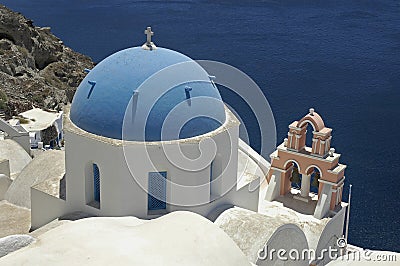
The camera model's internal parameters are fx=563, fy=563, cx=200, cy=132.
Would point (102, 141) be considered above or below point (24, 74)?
above

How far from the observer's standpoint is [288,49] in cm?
4681

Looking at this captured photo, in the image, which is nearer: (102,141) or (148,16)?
(102,141)

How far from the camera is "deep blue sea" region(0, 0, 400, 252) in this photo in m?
28.0

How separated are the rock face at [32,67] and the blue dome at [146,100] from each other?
18987 millimetres

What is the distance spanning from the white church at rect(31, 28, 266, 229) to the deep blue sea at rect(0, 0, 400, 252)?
582 inches

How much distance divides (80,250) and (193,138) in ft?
13.6

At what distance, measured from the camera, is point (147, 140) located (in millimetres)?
9664

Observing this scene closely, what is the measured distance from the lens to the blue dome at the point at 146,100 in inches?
379

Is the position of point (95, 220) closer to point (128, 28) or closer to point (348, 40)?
point (348, 40)

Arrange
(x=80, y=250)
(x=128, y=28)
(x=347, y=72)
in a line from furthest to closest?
(x=128, y=28) → (x=347, y=72) → (x=80, y=250)

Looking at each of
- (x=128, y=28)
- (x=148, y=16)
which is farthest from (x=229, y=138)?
(x=148, y=16)

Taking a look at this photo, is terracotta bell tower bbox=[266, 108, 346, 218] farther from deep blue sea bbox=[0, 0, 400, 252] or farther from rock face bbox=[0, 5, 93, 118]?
rock face bbox=[0, 5, 93, 118]

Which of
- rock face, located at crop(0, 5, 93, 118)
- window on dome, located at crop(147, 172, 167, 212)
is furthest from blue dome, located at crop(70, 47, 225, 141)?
rock face, located at crop(0, 5, 93, 118)

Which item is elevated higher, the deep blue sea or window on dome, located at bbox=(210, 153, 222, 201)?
window on dome, located at bbox=(210, 153, 222, 201)
